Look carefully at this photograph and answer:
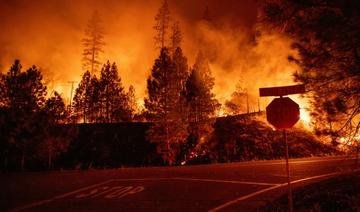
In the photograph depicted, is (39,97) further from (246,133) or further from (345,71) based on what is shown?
(345,71)

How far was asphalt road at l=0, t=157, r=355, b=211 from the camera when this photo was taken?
9.30 m

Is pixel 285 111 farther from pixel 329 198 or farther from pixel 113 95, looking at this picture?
pixel 113 95

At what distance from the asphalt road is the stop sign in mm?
2002

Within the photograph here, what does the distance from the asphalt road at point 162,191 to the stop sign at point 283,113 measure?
2002 millimetres

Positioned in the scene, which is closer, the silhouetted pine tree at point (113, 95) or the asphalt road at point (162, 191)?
the asphalt road at point (162, 191)

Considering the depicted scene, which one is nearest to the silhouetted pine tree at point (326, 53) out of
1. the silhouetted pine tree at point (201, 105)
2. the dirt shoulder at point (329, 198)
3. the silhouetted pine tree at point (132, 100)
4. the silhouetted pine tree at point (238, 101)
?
the dirt shoulder at point (329, 198)

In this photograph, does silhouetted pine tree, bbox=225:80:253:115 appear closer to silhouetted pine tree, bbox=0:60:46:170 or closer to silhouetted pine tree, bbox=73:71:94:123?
silhouetted pine tree, bbox=73:71:94:123

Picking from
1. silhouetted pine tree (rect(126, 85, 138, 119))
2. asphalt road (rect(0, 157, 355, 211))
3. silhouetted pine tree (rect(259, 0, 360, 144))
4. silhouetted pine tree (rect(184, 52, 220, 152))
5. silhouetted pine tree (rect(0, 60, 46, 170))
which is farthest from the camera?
silhouetted pine tree (rect(126, 85, 138, 119))

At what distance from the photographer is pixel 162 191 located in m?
11.5

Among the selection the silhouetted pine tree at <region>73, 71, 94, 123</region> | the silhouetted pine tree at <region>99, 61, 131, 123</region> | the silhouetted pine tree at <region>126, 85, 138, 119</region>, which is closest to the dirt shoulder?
the silhouetted pine tree at <region>99, 61, 131, 123</region>

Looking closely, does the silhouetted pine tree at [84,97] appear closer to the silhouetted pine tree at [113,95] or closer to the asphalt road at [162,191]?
the silhouetted pine tree at [113,95]

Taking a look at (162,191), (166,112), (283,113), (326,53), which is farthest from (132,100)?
(283,113)

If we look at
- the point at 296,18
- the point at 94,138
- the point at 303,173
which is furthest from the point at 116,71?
the point at 296,18

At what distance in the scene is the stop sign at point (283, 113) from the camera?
6770 millimetres
